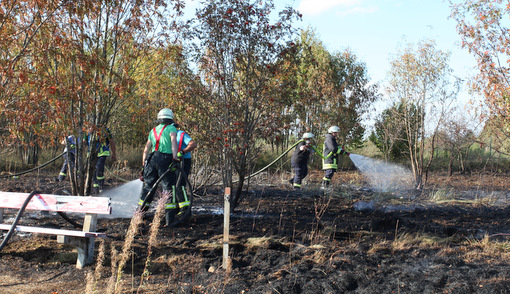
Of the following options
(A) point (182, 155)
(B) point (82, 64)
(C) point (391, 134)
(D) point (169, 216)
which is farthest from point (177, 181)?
(C) point (391, 134)

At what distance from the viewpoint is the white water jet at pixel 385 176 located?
11919 mm

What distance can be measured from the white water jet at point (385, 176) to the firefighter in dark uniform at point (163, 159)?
635 cm

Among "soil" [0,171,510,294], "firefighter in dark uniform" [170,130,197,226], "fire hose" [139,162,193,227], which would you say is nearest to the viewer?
"soil" [0,171,510,294]

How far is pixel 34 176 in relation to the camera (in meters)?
11.5

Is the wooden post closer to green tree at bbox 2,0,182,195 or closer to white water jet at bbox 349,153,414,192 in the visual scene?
green tree at bbox 2,0,182,195

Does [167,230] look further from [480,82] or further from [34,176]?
[34,176]

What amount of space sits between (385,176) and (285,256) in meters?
10.5

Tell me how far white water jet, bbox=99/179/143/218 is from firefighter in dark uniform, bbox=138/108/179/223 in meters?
0.94

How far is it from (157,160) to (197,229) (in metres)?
1.09

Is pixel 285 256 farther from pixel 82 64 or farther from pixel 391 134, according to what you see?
pixel 391 134

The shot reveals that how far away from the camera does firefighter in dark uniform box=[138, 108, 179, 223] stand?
5842 millimetres

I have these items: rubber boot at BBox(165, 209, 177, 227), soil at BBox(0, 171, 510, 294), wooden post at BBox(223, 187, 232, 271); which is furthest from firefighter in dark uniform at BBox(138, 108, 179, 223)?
wooden post at BBox(223, 187, 232, 271)

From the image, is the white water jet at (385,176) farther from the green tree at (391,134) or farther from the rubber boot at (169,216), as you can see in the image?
the rubber boot at (169,216)

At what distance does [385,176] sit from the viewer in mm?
14102
